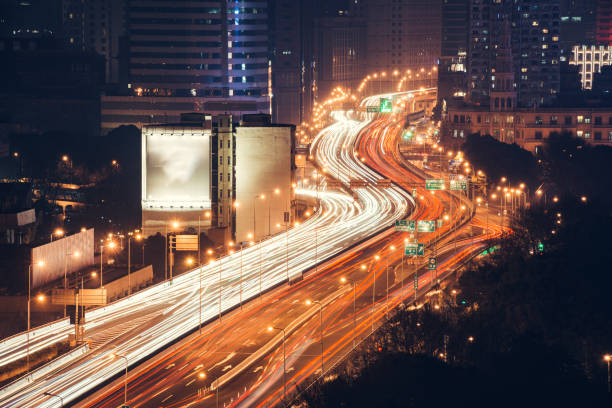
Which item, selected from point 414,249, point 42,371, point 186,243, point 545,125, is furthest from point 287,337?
point 545,125

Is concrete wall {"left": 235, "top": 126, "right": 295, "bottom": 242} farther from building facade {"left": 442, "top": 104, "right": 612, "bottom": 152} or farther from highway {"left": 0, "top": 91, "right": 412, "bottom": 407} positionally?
building facade {"left": 442, "top": 104, "right": 612, "bottom": 152}

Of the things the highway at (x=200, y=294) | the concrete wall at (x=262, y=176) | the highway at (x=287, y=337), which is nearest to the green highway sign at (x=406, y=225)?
the highway at (x=287, y=337)

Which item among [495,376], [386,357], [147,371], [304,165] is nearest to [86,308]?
[147,371]

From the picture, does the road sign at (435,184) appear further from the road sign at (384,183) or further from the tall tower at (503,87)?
the tall tower at (503,87)

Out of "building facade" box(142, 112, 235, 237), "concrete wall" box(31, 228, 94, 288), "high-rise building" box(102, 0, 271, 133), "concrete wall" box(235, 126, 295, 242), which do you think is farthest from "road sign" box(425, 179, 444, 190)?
"high-rise building" box(102, 0, 271, 133)

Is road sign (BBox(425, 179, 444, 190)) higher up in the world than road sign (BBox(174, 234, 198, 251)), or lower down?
higher up

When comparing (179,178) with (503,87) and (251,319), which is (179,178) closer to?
(251,319)
